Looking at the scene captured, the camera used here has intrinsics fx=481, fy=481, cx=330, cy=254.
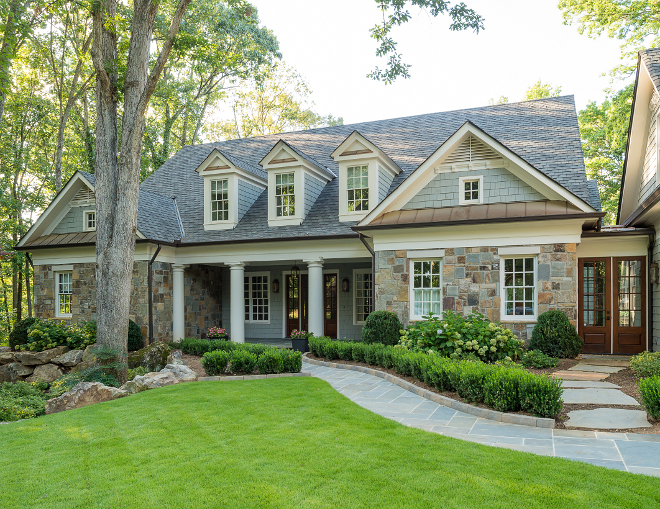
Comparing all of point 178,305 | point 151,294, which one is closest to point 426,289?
point 178,305

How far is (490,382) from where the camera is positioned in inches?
243

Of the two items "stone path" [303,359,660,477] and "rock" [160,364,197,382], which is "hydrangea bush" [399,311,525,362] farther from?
"rock" [160,364,197,382]

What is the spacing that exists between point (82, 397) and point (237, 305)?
637 cm

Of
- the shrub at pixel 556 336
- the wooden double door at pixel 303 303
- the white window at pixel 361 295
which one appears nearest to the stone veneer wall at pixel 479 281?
the shrub at pixel 556 336

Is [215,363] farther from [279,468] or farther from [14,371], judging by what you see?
[14,371]

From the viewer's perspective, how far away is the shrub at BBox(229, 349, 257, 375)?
31.0 feet

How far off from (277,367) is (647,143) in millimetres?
10252

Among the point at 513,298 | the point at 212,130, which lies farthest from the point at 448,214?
the point at 212,130

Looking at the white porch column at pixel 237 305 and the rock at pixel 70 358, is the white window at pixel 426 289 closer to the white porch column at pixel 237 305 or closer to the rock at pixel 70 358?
the white porch column at pixel 237 305

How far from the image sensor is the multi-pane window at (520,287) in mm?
10750

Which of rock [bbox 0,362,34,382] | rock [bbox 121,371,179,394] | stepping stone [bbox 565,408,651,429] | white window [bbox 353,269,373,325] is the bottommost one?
rock [bbox 0,362,34,382]

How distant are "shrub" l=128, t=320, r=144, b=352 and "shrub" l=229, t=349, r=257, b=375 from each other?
4700 mm

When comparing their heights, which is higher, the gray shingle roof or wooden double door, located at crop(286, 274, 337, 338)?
the gray shingle roof

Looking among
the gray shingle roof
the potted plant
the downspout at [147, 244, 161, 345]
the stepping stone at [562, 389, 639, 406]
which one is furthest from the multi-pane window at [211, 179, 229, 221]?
the stepping stone at [562, 389, 639, 406]
